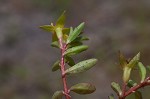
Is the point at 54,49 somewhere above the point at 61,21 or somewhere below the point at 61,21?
above

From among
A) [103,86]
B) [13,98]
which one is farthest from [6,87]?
[103,86]

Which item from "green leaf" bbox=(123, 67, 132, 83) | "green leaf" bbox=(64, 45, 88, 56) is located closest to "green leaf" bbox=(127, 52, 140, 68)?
"green leaf" bbox=(123, 67, 132, 83)

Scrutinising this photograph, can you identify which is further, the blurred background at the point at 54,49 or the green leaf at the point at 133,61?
the blurred background at the point at 54,49

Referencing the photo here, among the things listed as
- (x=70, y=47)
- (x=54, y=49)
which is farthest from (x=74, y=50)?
(x=54, y=49)

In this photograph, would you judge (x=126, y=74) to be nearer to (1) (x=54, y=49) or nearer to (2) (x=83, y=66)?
(2) (x=83, y=66)

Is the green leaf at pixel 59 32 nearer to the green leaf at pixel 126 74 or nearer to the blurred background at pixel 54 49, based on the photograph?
the green leaf at pixel 126 74

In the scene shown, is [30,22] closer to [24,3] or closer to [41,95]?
[24,3]

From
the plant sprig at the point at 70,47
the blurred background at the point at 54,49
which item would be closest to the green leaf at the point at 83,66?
the plant sprig at the point at 70,47

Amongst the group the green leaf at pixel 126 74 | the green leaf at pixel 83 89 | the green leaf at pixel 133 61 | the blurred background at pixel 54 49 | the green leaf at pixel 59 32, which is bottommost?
the green leaf at pixel 83 89
